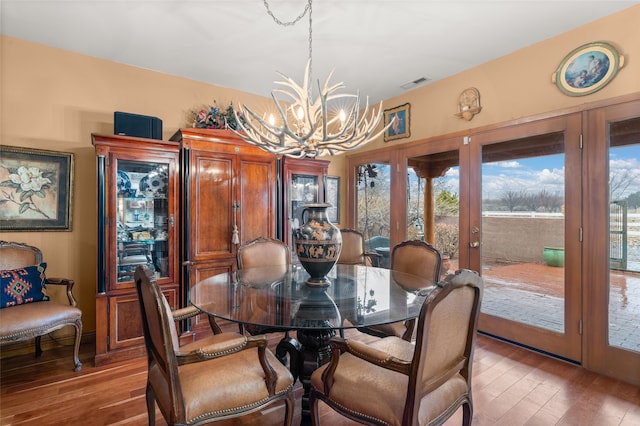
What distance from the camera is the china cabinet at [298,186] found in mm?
3689

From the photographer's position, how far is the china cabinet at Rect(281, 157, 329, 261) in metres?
3.69

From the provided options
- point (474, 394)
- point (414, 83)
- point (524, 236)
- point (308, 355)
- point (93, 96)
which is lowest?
point (474, 394)

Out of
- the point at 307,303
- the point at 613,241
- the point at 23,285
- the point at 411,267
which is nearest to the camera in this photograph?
the point at 307,303

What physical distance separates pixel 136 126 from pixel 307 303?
246cm

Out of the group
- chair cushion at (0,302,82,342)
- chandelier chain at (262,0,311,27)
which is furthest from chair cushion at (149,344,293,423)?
chandelier chain at (262,0,311,27)

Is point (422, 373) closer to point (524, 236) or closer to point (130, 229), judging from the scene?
Answer: point (524, 236)

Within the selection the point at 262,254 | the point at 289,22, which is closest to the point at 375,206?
the point at 262,254

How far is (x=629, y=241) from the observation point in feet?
7.73

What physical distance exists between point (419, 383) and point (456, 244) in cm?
251

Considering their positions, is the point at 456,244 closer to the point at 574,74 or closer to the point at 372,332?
the point at 372,332

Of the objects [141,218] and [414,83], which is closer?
[141,218]

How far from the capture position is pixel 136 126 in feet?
9.67

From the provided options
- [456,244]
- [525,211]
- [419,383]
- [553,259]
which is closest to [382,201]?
[456,244]

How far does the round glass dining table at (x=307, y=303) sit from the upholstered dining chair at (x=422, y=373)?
0.60 feet
